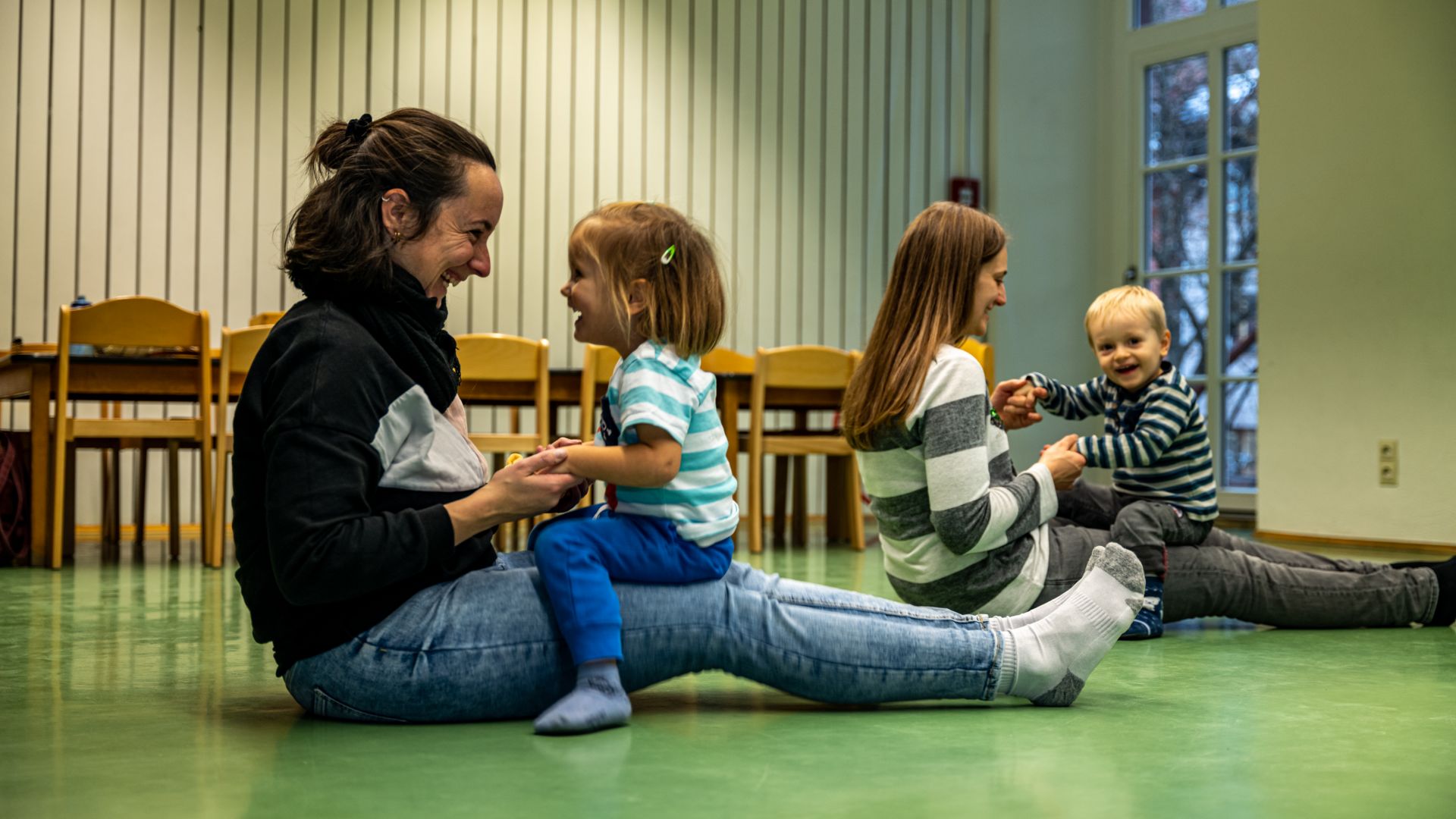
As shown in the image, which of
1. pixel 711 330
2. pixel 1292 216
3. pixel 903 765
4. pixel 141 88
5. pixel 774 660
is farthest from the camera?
pixel 141 88

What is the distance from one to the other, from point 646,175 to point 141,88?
2640 millimetres

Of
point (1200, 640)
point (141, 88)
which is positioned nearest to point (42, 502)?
point (141, 88)

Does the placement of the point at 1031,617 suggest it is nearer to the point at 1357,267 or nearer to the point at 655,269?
the point at 655,269

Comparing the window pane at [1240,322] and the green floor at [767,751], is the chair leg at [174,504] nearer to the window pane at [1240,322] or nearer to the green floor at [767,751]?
the green floor at [767,751]

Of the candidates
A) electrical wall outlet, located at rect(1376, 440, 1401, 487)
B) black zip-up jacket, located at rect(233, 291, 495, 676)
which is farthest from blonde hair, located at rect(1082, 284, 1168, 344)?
electrical wall outlet, located at rect(1376, 440, 1401, 487)

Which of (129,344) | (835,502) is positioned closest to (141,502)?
(129,344)

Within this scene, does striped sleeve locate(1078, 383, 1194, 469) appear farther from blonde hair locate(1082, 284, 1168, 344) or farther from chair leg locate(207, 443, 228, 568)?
chair leg locate(207, 443, 228, 568)

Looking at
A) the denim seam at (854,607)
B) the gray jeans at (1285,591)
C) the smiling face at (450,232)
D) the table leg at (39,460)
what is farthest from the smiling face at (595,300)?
the table leg at (39,460)

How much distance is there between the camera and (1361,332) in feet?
18.7

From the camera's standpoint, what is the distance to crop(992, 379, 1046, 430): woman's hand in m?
2.79

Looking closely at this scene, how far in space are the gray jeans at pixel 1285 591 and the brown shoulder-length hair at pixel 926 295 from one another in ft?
2.19

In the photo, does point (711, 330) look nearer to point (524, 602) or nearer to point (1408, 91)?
point (524, 602)

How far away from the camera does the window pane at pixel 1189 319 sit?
7.68 meters

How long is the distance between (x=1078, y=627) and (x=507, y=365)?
11.6 ft
